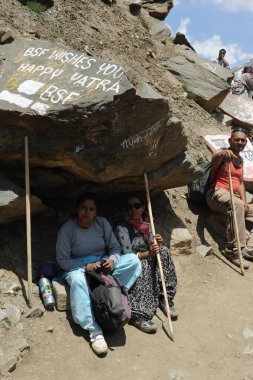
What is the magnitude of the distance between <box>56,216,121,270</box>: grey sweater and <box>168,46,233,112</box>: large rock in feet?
23.1

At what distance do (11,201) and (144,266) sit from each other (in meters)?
1.98

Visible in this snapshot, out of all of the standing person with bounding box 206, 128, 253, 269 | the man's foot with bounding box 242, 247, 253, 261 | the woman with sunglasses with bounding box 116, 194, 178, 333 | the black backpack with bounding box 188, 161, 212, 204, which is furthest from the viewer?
the black backpack with bounding box 188, 161, 212, 204

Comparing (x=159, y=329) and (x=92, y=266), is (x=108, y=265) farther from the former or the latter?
(x=159, y=329)

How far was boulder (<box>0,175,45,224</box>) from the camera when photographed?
17.7 feet

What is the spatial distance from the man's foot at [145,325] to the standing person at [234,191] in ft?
8.56

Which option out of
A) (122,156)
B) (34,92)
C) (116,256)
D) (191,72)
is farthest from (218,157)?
(191,72)

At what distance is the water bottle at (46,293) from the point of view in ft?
17.1

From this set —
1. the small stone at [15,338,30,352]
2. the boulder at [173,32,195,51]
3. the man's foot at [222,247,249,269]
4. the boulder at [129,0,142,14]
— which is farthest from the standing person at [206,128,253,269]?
the boulder at [129,0,142,14]

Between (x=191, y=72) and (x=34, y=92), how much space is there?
784 centimetres

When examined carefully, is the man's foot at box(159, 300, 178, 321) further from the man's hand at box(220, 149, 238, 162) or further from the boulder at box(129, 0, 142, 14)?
the boulder at box(129, 0, 142, 14)

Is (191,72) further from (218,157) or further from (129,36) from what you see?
(218,157)

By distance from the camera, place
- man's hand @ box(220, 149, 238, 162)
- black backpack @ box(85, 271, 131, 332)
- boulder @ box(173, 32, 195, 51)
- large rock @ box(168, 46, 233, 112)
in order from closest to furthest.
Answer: black backpack @ box(85, 271, 131, 332)
man's hand @ box(220, 149, 238, 162)
large rock @ box(168, 46, 233, 112)
boulder @ box(173, 32, 195, 51)

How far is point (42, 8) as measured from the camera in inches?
432

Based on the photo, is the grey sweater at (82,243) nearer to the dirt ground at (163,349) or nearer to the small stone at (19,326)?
the dirt ground at (163,349)
